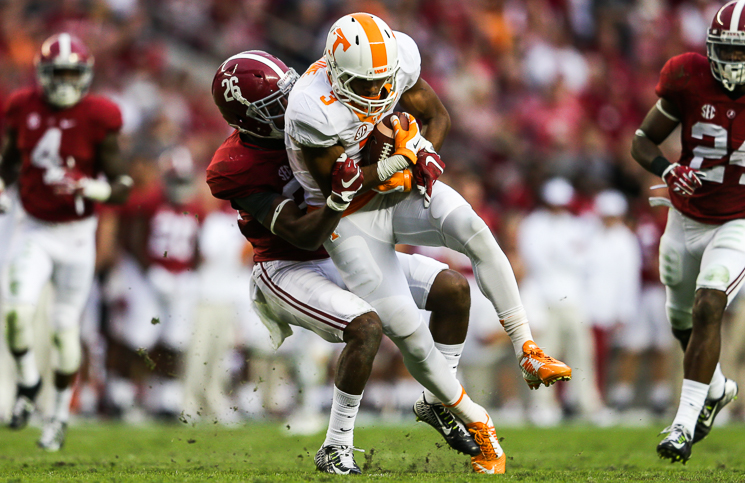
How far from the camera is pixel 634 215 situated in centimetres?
953

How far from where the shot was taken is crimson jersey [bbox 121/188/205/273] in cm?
837

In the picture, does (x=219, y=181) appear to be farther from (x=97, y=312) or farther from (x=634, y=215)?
(x=634, y=215)

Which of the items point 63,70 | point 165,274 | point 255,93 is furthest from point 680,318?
point 165,274

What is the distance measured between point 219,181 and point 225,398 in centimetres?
458

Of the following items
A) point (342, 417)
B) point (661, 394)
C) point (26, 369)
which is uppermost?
point (342, 417)

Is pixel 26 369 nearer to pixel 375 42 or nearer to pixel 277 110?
pixel 277 110

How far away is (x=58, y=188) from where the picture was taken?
6012mm

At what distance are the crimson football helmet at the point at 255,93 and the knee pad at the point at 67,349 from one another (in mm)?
2463

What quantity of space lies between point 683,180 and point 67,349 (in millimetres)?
3948

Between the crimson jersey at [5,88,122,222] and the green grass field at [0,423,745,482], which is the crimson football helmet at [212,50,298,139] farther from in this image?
the crimson jersey at [5,88,122,222]

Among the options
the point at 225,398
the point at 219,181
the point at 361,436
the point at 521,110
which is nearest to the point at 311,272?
the point at 219,181

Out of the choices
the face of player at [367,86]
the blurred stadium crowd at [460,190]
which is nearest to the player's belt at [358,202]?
the face of player at [367,86]

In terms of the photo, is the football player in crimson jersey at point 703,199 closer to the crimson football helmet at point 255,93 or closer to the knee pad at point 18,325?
the crimson football helmet at point 255,93

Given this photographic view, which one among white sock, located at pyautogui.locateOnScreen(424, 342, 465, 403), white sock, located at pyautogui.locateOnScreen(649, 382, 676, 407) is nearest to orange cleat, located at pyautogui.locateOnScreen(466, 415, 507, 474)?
white sock, located at pyautogui.locateOnScreen(424, 342, 465, 403)
